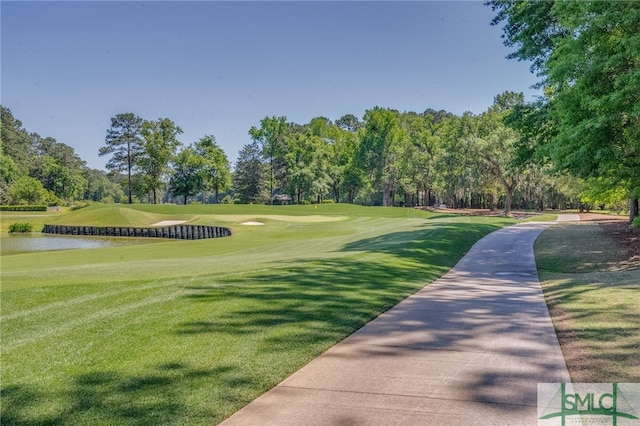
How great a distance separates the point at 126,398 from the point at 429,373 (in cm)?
274

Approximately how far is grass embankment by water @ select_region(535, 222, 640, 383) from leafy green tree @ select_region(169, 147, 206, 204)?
182 feet

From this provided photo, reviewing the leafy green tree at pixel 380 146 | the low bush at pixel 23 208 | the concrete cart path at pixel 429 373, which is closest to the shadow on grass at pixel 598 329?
the concrete cart path at pixel 429 373

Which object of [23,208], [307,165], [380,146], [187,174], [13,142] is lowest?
[23,208]

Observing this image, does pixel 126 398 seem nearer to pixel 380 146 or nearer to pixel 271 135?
pixel 380 146

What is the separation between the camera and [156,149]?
66.5 metres

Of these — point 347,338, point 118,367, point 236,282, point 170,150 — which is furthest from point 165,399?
point 170,150

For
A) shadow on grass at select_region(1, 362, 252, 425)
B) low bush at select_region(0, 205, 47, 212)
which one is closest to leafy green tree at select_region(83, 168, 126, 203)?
low bush at select_region(0, 205, 47, 212)

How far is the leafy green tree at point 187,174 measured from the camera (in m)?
63.2

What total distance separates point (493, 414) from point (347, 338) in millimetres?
2316

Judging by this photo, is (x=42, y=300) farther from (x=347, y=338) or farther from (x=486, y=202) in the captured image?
(x=486, y=202)

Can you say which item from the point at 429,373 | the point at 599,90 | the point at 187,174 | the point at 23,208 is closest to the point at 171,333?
the point at 429,373

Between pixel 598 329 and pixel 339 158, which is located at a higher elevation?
pixel 339 158

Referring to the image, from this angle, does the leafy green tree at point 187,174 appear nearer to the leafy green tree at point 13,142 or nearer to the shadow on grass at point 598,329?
the leafy green tree at point 13,142

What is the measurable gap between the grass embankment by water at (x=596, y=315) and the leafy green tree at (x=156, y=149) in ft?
203
